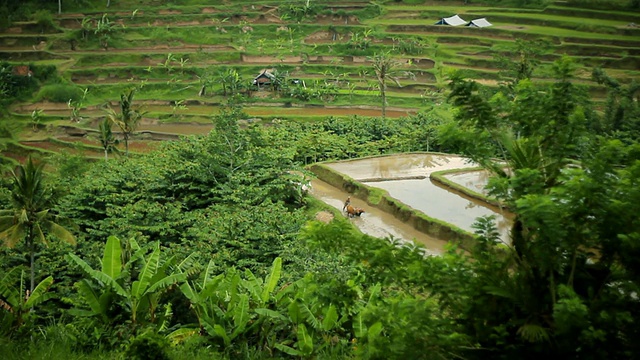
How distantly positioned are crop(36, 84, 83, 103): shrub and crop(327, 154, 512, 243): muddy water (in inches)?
943

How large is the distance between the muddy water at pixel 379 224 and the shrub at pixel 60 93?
83.8 ft

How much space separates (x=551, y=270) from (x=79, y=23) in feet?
174

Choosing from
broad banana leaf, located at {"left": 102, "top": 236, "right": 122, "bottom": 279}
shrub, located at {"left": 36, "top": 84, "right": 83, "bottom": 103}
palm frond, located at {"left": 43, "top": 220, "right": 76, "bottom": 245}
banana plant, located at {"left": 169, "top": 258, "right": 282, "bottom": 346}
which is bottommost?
shrub, located at {"left": 36, "top": 84, "right": 83, "bottom": 103}

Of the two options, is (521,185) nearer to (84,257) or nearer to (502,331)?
(502,331)

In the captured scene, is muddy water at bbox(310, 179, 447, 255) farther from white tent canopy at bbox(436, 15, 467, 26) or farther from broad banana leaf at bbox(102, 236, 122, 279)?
white tent canopy at bbox(436, 15, 467, 26)

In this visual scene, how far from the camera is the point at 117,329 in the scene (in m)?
10.1

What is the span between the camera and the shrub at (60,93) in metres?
43.7

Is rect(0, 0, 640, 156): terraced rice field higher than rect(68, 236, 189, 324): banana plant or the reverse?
the reverse

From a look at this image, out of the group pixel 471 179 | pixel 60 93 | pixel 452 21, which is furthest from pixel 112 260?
pixel 452 21

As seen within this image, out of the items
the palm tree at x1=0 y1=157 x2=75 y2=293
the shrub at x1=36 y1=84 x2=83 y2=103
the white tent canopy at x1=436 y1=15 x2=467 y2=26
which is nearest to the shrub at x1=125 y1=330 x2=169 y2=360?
the palm tree at x1=0 y1=157 x2=75 y2=293

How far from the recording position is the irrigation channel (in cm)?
1945

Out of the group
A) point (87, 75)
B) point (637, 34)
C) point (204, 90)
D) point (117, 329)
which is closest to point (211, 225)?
point (117, 329)

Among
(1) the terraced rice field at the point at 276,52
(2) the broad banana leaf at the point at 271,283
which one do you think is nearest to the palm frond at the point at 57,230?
(2) the broad banana leaf at the point at 271,283

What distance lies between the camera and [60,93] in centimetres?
4378
